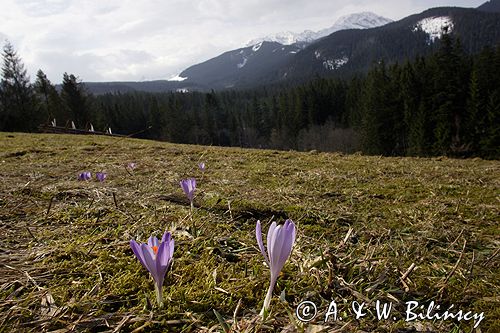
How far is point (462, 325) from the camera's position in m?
1.05

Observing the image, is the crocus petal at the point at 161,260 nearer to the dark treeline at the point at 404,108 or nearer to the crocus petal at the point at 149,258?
the crocus petal at the point at 149,258

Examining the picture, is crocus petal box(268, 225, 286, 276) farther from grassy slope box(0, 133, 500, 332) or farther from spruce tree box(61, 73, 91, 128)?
spruce tree box(61, 73, 91, 128)

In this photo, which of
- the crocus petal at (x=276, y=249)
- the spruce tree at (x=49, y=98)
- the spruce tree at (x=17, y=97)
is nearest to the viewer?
the crocus petal at (x=276, y=249)

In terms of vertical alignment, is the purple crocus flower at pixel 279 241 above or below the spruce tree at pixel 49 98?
below

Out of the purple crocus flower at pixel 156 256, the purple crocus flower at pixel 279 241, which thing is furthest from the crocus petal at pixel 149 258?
the purple crocus flower at pixel 279 241

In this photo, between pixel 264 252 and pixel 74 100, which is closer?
pixel 264 252

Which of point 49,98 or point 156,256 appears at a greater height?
point 49,98

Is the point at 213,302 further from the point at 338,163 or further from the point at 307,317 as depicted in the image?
the point at 338,163

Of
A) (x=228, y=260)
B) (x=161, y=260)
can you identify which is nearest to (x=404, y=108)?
(x=228, y=260)

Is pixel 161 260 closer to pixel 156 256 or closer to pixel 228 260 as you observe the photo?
pixel 156 256

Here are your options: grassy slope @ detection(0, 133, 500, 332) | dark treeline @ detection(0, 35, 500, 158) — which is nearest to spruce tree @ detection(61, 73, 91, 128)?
dark treeline @ detection(0, 35, 500, 158)

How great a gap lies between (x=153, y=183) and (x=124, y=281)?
2.47m

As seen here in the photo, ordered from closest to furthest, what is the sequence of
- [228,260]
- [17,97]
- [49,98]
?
1. [228,260]
2. [17,97]
3. [49,98]

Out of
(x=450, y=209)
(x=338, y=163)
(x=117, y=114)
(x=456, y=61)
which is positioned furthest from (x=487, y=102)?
(x=117, y=114)
